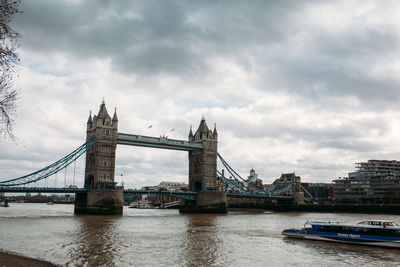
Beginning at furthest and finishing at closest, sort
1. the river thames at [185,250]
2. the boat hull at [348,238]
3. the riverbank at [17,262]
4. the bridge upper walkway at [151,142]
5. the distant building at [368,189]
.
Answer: the distant building at [368,189]
the bridge upper walkway at [151,142]
the boat hull at [348,238]
the river thames at [185,250]
the riverbank at [17,262]

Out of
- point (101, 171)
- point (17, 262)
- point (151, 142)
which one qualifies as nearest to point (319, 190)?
point (151, 142)

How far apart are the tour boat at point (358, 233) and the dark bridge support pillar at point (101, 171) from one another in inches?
1444

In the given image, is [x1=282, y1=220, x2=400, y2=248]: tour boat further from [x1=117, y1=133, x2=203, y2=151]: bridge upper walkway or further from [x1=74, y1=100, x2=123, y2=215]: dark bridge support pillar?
[x1=117, y1=133, x2=203, y2=151]: bridge upper walkway

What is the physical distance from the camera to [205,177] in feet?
274

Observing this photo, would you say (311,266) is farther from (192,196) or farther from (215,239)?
(192,196)

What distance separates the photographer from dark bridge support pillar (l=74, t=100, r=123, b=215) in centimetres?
6262

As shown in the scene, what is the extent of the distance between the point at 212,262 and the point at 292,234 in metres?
14.4

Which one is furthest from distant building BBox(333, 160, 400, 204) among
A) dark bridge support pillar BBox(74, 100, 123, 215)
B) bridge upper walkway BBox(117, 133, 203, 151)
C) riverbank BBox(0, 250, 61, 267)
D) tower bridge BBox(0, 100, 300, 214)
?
riverbank BBox(0, 250, 61, 267)

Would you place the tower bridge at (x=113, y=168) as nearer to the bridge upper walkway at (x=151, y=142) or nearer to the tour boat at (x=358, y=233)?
the bridge upper walkway at (x=151, y=142)

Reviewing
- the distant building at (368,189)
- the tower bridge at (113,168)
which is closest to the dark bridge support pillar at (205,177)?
the tower bridge at (113,168)

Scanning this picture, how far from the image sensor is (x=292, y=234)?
33.7 m

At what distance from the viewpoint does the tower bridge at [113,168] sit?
63.1 meters

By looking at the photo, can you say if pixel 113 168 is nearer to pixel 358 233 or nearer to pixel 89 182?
pixel 89 182

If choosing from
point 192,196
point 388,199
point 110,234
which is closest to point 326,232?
point 110,234
